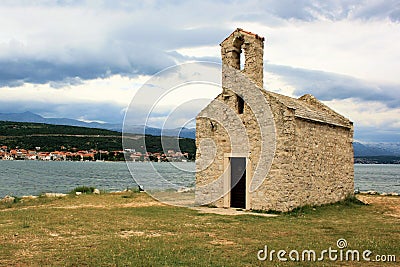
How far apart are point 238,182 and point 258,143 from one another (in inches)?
90.0

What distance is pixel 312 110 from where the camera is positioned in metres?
20.0

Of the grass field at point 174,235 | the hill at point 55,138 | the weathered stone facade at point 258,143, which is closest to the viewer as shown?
the grass field at point 174,235

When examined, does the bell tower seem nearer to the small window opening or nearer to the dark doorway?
the small window opening

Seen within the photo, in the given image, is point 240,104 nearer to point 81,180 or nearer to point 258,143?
point 258,143

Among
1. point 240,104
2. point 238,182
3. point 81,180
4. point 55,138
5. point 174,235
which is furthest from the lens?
point 55,138

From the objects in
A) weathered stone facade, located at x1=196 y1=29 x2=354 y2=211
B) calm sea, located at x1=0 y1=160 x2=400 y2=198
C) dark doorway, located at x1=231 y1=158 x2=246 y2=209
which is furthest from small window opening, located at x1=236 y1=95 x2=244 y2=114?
calm sea, located at x1=0 y1=160 x2=400 y2=198

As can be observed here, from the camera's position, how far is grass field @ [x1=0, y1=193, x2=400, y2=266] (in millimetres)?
8898

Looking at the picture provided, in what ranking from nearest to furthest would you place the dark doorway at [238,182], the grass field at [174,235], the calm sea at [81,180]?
the grass field at [174,235], the dark doorway at [238,182], the calm sea at [81,180]

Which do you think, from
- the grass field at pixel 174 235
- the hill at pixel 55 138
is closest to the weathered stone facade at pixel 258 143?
the grass field at pixel 174 235

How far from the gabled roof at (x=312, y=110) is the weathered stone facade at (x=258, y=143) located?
0.35 feet

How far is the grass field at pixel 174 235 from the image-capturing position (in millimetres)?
8898

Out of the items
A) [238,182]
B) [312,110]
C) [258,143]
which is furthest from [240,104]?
[312,110]

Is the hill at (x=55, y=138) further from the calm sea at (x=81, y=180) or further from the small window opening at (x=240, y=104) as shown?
the small window opening at (x=240, y=104)

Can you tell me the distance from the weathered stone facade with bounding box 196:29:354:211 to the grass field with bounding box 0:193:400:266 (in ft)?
4.19
